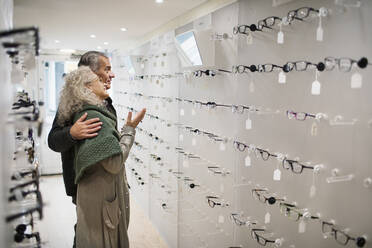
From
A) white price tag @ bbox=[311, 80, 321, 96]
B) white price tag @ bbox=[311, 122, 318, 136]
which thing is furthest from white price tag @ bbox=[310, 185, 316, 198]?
white price tag @ bbox=[311, 80, 321, 96]

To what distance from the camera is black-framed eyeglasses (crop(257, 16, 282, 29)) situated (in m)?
1.97

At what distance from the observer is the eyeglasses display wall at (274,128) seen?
1518mm

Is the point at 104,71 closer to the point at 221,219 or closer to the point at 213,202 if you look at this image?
the point at 213,202

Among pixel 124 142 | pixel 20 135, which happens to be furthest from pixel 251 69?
pixel 20 135

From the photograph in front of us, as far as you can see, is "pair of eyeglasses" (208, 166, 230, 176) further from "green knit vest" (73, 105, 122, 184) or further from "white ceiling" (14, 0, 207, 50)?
"white ceiling" (14, 0, 207, 50)

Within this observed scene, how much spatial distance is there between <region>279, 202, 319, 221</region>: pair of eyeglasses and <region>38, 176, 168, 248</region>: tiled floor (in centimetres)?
234

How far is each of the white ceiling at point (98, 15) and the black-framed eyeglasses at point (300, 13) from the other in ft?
4.07

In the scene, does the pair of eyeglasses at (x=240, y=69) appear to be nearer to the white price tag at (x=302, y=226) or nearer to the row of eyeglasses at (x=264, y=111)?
the row of eyeglasses at (x=264, y=111)

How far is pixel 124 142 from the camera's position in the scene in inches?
75.2

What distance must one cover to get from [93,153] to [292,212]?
119 centimetres

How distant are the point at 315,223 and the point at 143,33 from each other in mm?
3771

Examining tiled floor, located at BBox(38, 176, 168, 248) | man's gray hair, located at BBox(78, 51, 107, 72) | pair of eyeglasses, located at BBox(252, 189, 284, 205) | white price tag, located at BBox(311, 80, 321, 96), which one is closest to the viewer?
white price tag, located at BBox(311, 80, 321, 96)

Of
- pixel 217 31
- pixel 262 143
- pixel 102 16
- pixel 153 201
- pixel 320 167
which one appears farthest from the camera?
pixel 153 201

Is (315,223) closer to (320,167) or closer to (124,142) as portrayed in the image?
(320,167)
